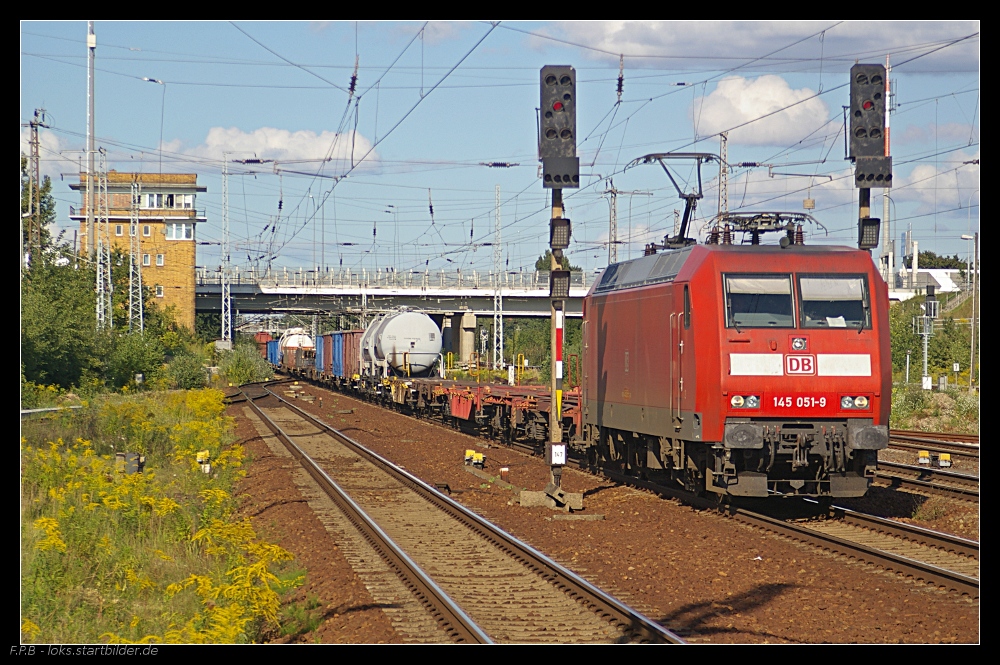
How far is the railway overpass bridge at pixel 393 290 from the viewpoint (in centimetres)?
7131

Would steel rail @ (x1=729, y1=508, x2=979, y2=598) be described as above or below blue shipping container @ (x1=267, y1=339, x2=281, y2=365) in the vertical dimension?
below

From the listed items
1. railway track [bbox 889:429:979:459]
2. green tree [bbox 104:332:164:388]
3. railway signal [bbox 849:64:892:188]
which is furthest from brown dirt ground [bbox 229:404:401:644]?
green tree [bbox 104:332:164:388]

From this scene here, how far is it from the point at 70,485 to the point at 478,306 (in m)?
60.5

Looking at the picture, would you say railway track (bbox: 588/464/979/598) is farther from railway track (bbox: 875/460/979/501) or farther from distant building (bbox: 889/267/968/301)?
distant building (bbox: 889/267/968/301)

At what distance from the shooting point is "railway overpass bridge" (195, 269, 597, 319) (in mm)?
71312

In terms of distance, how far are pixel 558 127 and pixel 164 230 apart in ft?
230

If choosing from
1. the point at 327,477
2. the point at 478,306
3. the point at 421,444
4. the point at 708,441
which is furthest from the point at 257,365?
the point at 708,441

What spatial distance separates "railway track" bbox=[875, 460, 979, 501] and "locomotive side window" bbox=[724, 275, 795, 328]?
4.78 metres

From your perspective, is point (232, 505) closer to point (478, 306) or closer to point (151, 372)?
point (151, 372)

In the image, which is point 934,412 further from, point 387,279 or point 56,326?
point 387,279

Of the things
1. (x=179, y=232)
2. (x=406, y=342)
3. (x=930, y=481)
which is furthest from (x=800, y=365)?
(x=179, y=232)

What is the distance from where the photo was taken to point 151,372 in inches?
1683
